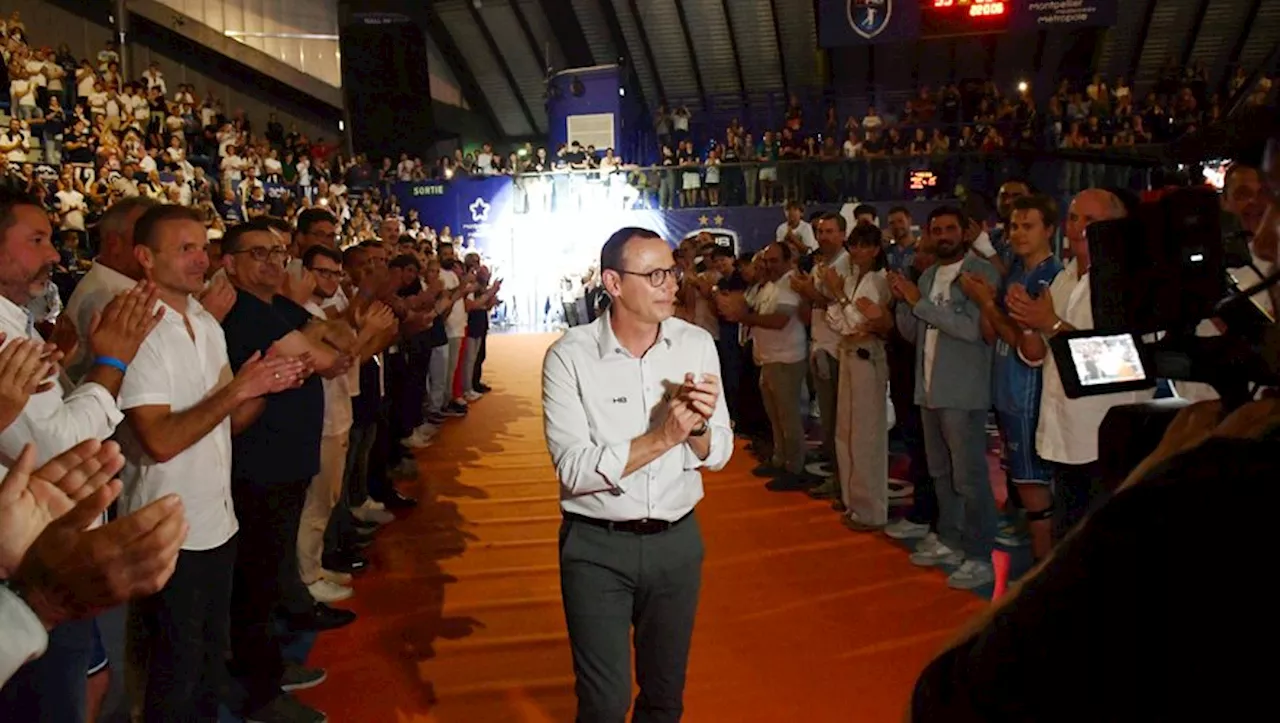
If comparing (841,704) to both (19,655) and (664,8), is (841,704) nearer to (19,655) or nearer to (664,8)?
(19,655)

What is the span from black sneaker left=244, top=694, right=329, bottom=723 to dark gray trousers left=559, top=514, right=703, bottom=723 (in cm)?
132

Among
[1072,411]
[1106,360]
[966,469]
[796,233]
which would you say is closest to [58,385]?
[1106,360]

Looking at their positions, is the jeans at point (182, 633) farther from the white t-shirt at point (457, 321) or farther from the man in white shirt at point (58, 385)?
the white t-shirt at point (457, 321)

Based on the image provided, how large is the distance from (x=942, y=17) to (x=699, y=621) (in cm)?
1464

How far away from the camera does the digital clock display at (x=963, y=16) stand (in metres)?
15.8

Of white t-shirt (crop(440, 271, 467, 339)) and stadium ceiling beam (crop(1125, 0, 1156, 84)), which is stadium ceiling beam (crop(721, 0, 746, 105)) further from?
white t-shirt (crop(440, 271, 467, 339))

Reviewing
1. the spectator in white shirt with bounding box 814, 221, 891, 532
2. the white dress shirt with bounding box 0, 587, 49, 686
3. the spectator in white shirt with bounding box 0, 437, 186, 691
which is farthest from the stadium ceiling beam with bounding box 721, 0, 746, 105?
the white dress shirt with bounding box 0, 587, 49, 686

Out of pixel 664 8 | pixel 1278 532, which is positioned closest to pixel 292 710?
pixel 1278 532

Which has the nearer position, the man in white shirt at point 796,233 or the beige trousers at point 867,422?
the beige trousers at point 867,422

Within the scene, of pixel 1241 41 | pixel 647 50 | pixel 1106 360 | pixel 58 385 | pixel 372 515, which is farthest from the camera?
pixel 647 50

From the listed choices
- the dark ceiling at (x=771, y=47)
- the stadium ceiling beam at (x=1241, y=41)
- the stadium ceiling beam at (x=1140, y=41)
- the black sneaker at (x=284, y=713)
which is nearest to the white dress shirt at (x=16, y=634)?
the black sneaker at (x=284, y=713)

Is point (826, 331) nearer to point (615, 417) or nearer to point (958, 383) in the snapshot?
point (958, 383)

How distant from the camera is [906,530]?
5.34 metres

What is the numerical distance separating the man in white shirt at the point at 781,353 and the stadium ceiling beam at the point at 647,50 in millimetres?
18011
